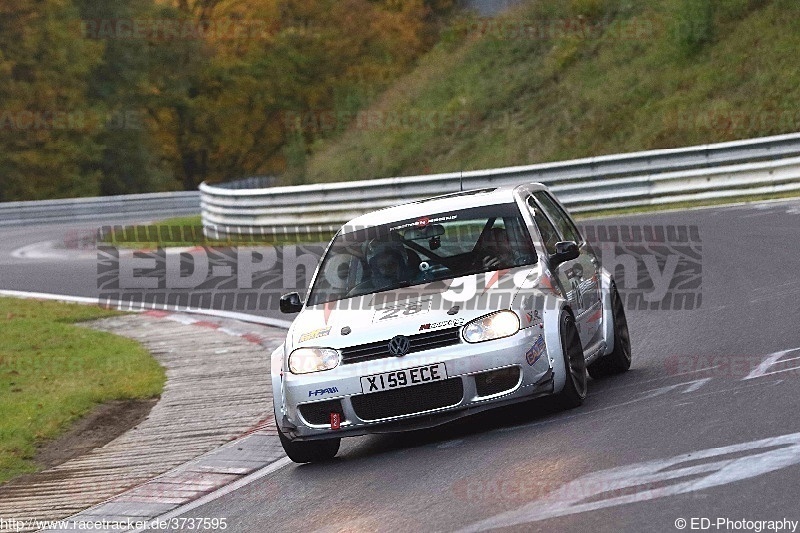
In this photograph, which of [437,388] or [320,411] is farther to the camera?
[320,411]

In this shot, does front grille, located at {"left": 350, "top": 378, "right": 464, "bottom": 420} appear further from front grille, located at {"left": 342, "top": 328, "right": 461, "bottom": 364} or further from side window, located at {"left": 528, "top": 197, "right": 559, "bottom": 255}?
side window, located at {"left": 528, "top": 197, "right": 559, "bottom": 255}

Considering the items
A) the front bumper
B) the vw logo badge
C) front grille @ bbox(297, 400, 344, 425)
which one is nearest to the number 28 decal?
the vw logo badge

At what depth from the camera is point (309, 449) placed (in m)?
8.98

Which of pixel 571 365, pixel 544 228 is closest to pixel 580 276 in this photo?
pixel 544 228

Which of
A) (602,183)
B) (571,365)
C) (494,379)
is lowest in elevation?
(602,183)

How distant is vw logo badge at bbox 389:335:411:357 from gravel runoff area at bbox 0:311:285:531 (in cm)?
127

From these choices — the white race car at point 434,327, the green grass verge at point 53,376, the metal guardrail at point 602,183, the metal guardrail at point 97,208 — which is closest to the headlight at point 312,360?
the white race car at point 434,327

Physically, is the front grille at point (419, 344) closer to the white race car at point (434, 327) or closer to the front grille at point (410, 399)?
the white race car at point (434, 327)

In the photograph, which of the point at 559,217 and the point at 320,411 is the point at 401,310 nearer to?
the point at 320,411

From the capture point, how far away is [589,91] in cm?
3300

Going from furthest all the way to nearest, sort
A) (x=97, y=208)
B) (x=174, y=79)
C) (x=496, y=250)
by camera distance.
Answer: (x=174, y=79) → (x=97, y=208) → (x=496, y=250)

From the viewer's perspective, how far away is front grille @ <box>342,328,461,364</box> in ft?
27.9

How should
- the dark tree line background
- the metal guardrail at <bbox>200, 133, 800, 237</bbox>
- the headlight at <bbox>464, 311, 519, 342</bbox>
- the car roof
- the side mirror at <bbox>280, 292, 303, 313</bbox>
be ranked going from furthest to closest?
the dark tree line background
the metal guardrail at <bbox>200, 133, 800, 237</bbox>
the car roof
the side mirror at <bbox>280, 292, 303, 313</bbox>
the headlight at <bbox>464, 311, 519, 342</bbox>

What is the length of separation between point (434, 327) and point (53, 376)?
5.80 m
